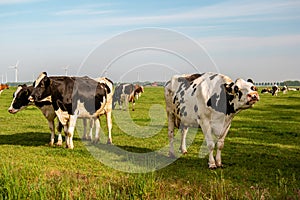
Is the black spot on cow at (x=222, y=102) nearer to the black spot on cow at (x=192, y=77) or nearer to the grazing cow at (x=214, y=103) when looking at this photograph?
the grazing cow at (x=214, y=103)

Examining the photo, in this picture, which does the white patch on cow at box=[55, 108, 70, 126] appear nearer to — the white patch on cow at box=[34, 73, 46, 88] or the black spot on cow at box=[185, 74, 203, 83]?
the white patch on cow at box=[34, 73, 46, 88]

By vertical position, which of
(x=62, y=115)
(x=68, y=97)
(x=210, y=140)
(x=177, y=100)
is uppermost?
(x=177, y=100)

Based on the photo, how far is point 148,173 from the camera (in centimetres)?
802

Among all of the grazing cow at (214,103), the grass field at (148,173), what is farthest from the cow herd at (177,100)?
the grass field at (148,173)

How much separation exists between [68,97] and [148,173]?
577 cm

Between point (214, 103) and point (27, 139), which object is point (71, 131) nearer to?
point (27, 139)

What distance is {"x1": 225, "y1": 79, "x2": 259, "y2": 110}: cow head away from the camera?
946 centimetres

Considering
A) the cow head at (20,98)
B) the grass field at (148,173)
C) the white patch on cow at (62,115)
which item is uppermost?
the cow head at (20,98)

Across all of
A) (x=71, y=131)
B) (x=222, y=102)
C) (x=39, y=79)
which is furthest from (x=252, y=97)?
(x=39, y=79)

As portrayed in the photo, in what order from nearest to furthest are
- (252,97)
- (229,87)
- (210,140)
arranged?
(252,97) < (229,87) < (210,140)

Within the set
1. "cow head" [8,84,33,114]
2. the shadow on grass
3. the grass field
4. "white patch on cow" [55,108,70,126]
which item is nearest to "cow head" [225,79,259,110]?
the grass field

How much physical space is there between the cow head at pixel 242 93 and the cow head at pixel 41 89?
5.84 m

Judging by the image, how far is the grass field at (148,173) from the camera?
22.2 ft

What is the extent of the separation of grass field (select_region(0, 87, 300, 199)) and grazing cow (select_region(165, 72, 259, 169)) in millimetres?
830
